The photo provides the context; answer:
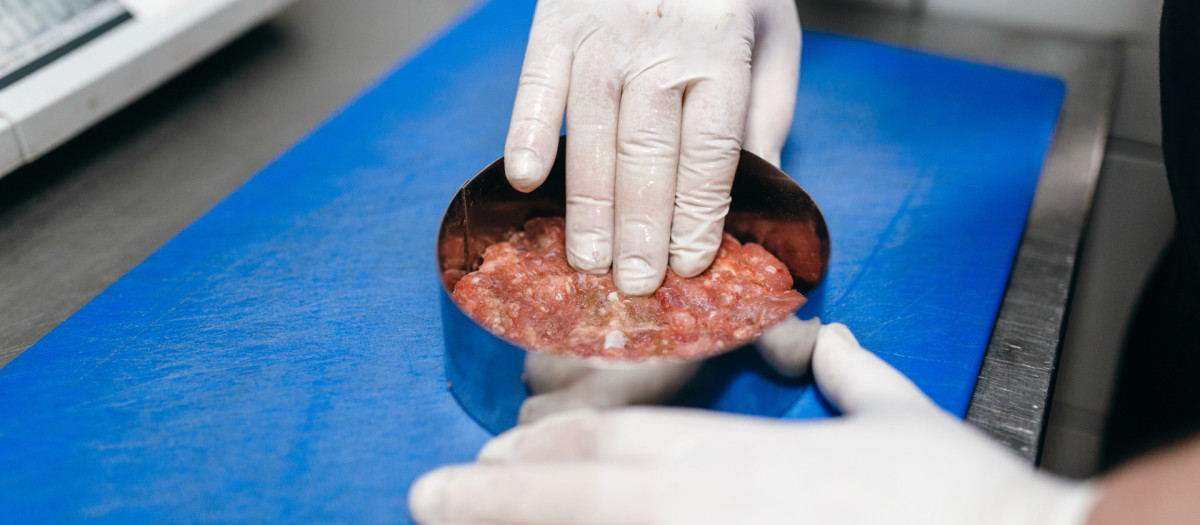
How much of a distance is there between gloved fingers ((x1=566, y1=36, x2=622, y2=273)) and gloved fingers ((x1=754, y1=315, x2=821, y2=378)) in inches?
17.1

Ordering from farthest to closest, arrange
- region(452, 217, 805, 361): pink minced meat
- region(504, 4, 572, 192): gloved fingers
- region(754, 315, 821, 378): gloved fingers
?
region(504, 4, 572, 192): gloved fingers
region(452, 217, 805, 361): pink minced meat
region(754, 315, 821, 378): gloved fingers

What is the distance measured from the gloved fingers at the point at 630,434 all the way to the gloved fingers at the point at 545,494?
39 mm

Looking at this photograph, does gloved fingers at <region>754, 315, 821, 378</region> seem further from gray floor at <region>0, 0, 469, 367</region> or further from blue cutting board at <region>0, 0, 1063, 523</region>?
gray floor at <region>0, 0, 469, 367</region>

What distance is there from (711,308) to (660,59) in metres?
0.50

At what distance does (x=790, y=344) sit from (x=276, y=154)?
145 cm

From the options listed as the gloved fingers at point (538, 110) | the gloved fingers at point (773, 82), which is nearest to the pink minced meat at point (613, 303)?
the gloved fingers at point (538, 110)

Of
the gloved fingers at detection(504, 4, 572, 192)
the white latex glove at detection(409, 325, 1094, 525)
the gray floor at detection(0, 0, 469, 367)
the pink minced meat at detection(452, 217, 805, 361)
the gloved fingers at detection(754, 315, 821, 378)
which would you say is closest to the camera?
the white latex glove at detection(409, 325, 1094, 525)

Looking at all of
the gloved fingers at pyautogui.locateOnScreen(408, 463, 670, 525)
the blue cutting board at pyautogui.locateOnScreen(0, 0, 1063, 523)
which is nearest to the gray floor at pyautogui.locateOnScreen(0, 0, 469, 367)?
the blue cutting board at pyautogui.locateOnScreen(0, 0, 1063, 523)

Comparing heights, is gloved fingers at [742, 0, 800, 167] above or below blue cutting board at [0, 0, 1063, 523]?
above

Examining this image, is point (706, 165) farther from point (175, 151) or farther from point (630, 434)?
point (175, 151)

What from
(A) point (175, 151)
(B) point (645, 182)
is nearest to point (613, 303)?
(B) point (645, 182)

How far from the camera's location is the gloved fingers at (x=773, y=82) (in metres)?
1.74

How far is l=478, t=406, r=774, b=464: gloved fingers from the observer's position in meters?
1.03

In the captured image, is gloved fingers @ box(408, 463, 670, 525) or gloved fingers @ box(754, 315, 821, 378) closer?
gloved fingers @ box(408, 463, 670, 525)
